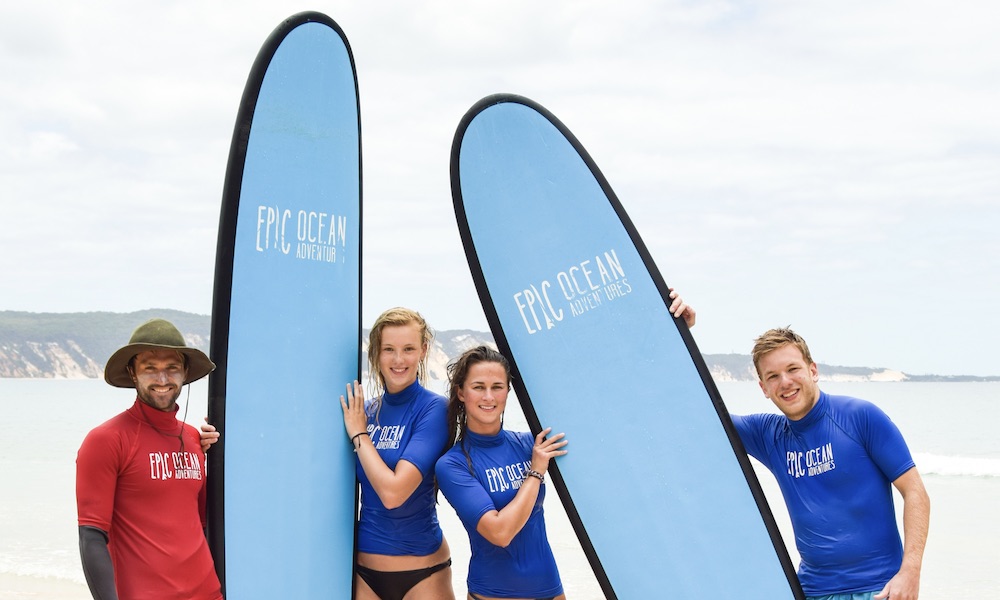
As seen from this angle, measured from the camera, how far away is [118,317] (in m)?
88.4

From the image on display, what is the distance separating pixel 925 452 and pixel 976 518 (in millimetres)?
8714

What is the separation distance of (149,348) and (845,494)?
198 cm

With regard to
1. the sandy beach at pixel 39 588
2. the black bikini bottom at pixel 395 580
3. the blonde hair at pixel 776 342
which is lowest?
the sandy beach at pixel 39 588

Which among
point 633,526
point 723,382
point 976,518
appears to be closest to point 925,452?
point 976,518

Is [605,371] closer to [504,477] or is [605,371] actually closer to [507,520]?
[504,477]

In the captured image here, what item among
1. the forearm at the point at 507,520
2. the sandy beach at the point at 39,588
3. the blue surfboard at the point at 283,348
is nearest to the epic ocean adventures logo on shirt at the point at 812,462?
the forearm at the point at 507,520

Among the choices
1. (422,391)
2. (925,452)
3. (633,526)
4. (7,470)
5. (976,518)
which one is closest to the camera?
(422,391)

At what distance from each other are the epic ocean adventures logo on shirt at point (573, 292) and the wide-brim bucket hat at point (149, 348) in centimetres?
121

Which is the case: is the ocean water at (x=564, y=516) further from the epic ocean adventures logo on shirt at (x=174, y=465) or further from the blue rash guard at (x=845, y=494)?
the epic ocean adventures logo on shirt at (x=174, y=465)

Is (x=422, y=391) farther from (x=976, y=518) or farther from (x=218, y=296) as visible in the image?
(x=976, y=518)

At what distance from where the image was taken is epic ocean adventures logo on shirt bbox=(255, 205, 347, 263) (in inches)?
114

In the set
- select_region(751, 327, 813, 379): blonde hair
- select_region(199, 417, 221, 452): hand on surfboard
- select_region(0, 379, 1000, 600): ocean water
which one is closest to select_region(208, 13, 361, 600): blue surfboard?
select_region(199, 417, 221, 452): hand on surfboard

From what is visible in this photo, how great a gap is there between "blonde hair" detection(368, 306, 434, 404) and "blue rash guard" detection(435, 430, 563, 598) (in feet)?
1.25

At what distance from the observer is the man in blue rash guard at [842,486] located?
231 cm
